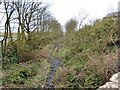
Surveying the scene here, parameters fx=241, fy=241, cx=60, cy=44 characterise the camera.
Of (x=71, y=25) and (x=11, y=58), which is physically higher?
(x=71, y=25)

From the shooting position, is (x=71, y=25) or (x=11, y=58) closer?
(x=11, y=58)

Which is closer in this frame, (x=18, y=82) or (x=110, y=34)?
(x=18, y=82)

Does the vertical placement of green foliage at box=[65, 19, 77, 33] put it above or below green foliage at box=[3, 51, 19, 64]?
above

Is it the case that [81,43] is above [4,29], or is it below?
below

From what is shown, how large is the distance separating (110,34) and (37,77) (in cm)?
424

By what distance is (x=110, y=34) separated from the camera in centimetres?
1220

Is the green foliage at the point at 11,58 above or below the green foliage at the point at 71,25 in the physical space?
below

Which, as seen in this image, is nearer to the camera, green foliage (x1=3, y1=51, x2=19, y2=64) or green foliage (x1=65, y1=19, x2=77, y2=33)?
green foliage (x1=3, y1=51, x2=19, y2=64)

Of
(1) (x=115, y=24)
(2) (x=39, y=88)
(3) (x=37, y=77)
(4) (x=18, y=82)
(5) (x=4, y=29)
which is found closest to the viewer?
(2) (x=39, y=88)

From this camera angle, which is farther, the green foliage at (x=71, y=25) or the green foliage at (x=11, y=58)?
the green foliage at (x=71, y=25)

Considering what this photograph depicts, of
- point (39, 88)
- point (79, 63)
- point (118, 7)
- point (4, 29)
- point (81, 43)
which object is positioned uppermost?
point (118, 7)

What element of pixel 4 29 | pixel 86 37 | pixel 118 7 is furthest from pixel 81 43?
pixel 4 29

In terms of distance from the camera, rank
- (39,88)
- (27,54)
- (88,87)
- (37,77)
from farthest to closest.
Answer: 1. (27,54)
2. (37,77)
3. (39,88)
4. (88,87)

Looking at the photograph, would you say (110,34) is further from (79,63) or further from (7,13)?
(7,13)
